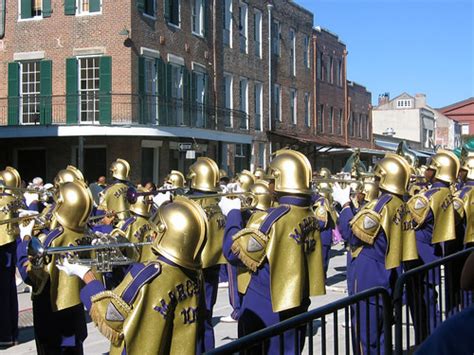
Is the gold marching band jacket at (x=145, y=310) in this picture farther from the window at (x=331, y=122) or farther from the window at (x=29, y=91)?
the window at (x=331, y=122)

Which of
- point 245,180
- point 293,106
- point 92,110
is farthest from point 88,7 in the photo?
point 293,106

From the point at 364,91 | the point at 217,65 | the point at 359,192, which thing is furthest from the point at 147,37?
the point at 364,91

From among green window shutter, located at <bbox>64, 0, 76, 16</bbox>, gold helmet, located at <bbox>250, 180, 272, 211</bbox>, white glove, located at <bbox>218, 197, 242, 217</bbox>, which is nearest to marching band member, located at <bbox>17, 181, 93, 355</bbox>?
white glove, located at <bbox>218, 197, 242, 217</bbox>

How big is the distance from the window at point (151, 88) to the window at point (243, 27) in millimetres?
7063

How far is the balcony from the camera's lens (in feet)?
73.8

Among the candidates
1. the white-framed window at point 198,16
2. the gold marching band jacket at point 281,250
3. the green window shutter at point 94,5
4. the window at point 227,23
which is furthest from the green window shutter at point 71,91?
the gold marching band jacket at point 281,250

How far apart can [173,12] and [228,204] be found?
57.6 ft

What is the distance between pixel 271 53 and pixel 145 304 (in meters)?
29.4

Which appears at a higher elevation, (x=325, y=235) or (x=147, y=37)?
(x=147, y=37)

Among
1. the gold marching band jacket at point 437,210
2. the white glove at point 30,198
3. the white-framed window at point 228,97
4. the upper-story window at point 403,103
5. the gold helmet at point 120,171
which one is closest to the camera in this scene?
the gold marching band jacket at point 437,210

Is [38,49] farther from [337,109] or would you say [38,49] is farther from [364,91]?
[364,91]

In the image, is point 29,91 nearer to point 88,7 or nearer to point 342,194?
point 88,7

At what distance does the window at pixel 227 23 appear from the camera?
28859 millimetres

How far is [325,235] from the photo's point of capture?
443 inches
